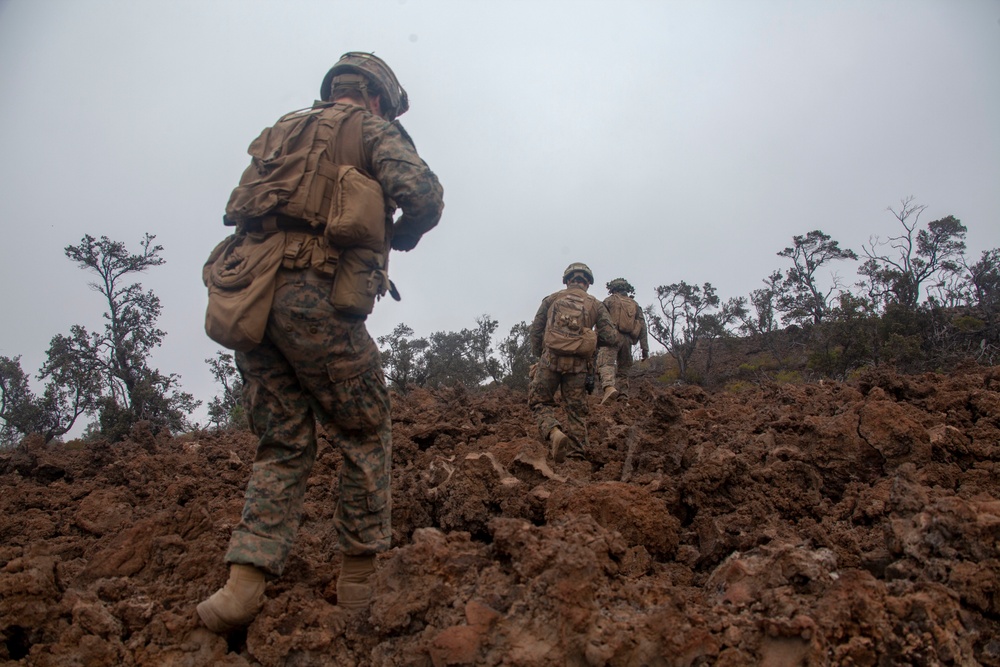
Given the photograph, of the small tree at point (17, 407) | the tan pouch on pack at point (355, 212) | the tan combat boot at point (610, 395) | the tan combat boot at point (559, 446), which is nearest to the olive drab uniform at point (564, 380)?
the tan combat boot at point (559, 446)

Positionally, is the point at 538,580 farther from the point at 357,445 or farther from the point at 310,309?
the point at 310,309

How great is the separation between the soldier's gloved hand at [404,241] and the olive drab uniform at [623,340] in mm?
7282

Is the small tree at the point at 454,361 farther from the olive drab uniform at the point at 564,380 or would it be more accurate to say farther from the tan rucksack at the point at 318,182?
the tan rucksack at the point at 318,182

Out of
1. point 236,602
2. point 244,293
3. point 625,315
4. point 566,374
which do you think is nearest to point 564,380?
point 566,374

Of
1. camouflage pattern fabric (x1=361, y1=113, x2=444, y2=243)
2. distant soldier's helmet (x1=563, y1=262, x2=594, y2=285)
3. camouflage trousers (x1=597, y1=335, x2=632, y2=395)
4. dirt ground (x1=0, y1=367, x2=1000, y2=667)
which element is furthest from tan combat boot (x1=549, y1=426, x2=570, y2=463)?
camouflage trousers (x1=597, y1=335, x2=632, y2=395)

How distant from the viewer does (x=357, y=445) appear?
2656 mm

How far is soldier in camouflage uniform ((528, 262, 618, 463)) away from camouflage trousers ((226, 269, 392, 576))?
285 cm

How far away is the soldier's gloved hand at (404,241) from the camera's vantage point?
282cm

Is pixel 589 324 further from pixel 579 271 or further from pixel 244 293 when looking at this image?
pixel 244 293

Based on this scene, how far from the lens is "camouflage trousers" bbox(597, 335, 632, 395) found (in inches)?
387

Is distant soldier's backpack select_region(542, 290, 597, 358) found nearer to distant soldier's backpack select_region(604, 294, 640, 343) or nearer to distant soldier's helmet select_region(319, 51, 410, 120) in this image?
distant soldier's helmet select_region(319, 51, 410, 120)

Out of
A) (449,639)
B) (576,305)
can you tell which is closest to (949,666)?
(449,639)

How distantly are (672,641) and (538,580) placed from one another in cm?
44

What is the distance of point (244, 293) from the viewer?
7.93 feet
